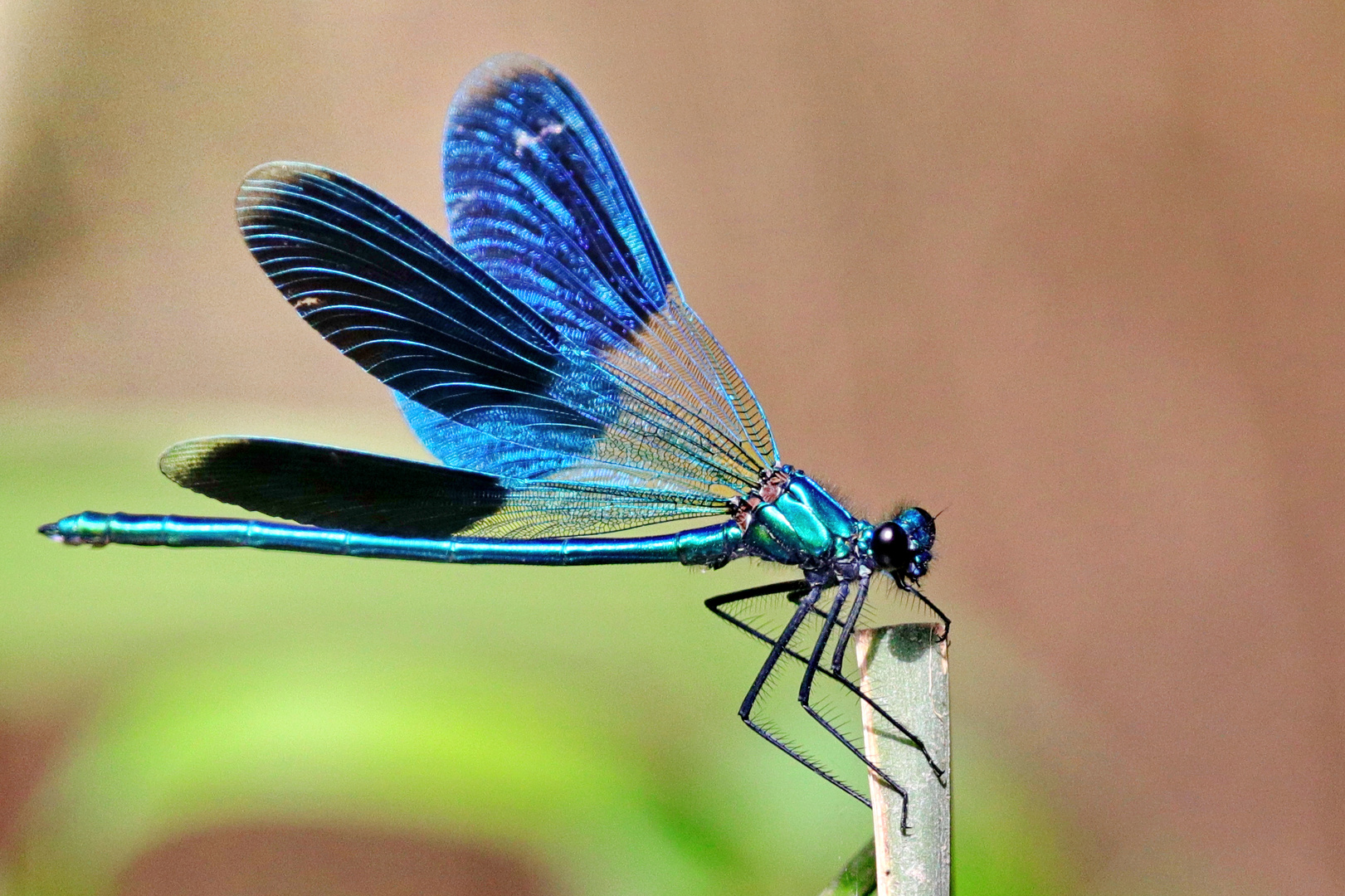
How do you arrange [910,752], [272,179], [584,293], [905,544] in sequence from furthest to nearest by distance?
[584,293]
[905,544]
[272,179]
[910,752]

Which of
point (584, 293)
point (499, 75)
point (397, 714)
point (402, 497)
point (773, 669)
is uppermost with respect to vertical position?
point (499, 75)

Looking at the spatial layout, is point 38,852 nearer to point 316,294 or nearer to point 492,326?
point 316,294

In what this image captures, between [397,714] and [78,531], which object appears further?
[397,714]

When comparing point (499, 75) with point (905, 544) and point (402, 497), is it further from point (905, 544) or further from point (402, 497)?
point (905, 544)

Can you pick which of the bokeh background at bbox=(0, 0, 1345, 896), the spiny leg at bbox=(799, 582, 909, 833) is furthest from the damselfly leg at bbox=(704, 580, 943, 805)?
the bokeh background at bbox=(0, 0, 1345, 896)

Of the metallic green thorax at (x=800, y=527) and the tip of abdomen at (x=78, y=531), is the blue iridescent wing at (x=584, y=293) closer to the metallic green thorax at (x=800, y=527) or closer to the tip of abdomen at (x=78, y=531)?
the metallic green thorax at (x=800, y=527)

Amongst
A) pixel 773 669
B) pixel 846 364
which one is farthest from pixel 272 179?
pixel 846 364

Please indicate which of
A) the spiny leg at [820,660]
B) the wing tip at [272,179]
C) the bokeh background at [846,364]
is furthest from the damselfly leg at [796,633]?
the wing tip at [272,179]

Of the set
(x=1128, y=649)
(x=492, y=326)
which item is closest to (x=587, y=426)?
(x=492, y=326)
